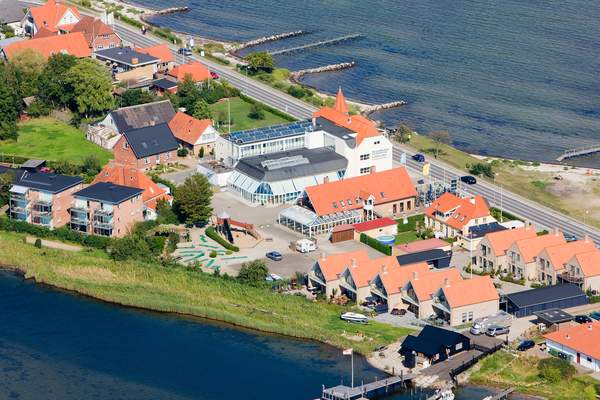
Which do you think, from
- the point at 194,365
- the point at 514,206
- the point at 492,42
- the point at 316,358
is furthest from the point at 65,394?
the point at 492,42

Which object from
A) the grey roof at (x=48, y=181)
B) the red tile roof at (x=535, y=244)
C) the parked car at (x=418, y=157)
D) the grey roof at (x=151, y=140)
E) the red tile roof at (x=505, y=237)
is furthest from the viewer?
the parked car at (x=418, y=157)

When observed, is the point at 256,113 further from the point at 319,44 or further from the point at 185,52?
the point at 319,44

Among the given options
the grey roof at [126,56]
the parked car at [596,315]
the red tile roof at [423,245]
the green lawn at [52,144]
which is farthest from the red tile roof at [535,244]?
the grey roof at [126,56]

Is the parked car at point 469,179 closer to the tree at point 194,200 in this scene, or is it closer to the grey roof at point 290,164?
the grey roof at point 290,164

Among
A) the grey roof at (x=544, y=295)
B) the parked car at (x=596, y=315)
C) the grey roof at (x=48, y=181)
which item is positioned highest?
the grey roof at (x=48, y=181)

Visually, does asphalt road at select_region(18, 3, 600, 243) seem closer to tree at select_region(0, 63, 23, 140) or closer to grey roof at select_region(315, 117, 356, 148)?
grey roof at select_region(315, 117, 356, 148)

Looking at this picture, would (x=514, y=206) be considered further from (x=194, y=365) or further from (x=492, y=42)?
(x=492, y=42)
